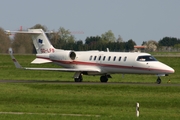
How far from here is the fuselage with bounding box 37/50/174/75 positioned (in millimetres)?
40281

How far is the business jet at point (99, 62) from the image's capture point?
1592 inches

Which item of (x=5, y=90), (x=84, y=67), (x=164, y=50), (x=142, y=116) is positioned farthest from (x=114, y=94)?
(x=164, y=50)

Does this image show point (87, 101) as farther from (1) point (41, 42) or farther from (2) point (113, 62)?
(1) point (41, 42)

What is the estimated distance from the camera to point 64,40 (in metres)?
90.3

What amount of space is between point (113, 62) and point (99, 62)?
134 centimetres

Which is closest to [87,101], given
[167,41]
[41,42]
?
[41,42]

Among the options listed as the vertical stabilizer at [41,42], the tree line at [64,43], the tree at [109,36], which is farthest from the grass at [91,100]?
the tree at [109,36]

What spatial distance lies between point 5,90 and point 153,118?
13.7 m

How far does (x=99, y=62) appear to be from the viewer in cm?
4338

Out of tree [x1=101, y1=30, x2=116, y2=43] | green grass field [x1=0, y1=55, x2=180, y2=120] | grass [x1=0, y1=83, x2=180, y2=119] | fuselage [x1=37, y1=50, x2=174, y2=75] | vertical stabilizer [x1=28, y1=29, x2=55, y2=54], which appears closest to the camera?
green grass field [x1=0, y1=55, x2=180, y2=120]

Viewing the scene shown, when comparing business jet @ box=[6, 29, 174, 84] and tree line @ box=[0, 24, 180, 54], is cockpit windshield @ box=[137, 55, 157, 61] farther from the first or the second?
tree line @ box=[0, 24, 180, 54]

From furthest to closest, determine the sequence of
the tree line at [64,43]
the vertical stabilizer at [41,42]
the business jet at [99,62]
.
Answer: the tree line at [64,43], the vertical stabilizer at [41,42], the business jet at [99,62]

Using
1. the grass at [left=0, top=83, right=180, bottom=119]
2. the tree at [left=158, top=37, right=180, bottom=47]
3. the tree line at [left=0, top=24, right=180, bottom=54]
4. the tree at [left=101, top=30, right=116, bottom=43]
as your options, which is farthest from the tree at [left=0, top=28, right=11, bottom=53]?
the tree at [left=158, top=37, right=180, bottom=47]

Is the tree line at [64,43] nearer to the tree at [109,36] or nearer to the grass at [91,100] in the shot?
the tree at [109,36]
